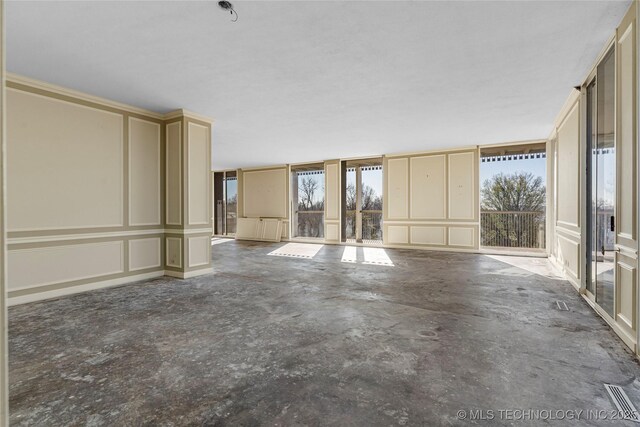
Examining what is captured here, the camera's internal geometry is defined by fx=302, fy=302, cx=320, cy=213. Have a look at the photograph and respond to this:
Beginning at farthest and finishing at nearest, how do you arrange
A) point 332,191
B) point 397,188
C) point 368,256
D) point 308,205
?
point 308,205
point 332,191
point 397,188
point 368,256

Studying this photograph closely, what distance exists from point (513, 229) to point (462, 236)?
1587 millimetres

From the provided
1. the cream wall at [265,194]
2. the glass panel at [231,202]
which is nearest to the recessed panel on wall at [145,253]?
the cream wall at [265,194]

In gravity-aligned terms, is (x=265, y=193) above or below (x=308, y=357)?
above

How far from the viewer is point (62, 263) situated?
163 inches

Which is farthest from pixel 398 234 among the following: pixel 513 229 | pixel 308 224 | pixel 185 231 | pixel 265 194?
pixel 185 231

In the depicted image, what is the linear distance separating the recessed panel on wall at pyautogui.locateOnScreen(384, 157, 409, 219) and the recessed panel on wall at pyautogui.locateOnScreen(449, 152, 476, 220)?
1231 mm

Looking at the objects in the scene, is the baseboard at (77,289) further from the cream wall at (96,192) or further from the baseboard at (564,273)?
the baseboard at (564,273)

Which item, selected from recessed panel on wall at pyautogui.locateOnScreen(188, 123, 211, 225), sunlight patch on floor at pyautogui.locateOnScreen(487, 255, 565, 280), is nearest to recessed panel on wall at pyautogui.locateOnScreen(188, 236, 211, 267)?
recessed panel on wall at pyautogui.locateOnScreen(188, 123, 211, 225)

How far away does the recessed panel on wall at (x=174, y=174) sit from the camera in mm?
5145

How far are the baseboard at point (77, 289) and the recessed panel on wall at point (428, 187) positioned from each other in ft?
22.1

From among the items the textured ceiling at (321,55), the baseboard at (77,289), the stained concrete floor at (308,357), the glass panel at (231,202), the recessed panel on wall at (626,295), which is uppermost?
the textured ceiling at (321,55)

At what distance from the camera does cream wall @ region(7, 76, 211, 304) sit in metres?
3.81

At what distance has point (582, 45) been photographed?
3.11m

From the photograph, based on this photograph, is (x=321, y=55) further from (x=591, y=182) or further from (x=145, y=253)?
(x=145, y=253)
